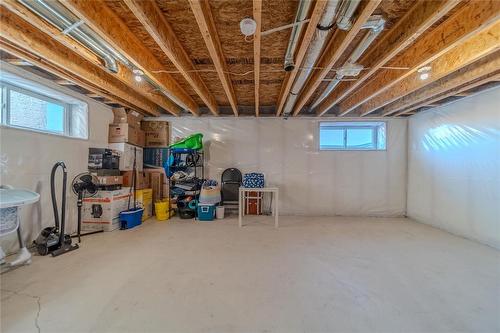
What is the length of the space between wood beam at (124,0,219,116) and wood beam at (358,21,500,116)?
311 cm

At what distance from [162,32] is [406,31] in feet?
7.47

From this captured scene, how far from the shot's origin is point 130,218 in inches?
155

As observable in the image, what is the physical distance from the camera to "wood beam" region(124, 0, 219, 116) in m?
1.70

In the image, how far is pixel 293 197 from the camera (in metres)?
5.11

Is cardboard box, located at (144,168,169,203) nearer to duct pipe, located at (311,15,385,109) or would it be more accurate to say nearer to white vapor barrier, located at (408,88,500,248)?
duct pipe, located at (311,15,385,109)

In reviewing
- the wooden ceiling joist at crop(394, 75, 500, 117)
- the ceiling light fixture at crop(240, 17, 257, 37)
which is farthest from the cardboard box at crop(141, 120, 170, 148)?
the wooden ceiling joist at crop(394, 75, 500, 117)

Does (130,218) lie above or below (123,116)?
below

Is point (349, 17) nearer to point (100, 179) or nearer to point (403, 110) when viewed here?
point (403, 110)

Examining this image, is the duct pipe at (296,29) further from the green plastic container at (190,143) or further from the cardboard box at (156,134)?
the cardboard box at (156,134)

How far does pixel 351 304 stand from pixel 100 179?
405 cm

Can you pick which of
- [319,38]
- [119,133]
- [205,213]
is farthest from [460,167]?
[119,133]

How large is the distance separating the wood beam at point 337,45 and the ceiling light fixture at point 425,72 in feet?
4.15

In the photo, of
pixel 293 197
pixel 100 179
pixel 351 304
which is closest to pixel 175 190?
pixel 100 179

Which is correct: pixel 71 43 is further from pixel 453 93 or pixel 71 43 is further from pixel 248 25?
pixel 453 93
